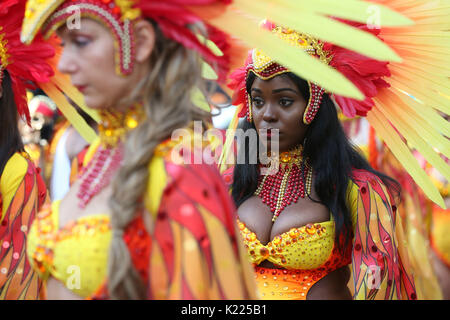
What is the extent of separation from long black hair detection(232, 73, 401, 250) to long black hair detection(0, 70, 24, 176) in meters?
1.07

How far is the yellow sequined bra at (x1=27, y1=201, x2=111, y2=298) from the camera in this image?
5.56 ft

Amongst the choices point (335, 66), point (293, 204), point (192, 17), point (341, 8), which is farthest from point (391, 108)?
point (192, 17)

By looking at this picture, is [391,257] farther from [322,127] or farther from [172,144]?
[172,144]

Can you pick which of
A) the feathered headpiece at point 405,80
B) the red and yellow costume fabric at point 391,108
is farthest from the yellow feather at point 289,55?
the red and yellow costume fabric at point 391,108

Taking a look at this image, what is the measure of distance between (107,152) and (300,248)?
1322mm

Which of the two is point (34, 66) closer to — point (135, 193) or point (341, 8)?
point (135, 193)

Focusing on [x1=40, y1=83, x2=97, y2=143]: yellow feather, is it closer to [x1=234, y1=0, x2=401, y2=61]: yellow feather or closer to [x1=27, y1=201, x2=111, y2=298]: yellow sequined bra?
[x1=27, y1=201, x2=111, y2=298]: yellow sequined bra

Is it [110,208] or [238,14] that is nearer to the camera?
[110,208]

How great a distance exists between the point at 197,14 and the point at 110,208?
569 millimetres

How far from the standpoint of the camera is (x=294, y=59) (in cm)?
169

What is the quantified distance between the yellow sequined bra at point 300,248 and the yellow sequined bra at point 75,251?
51.2 inches
